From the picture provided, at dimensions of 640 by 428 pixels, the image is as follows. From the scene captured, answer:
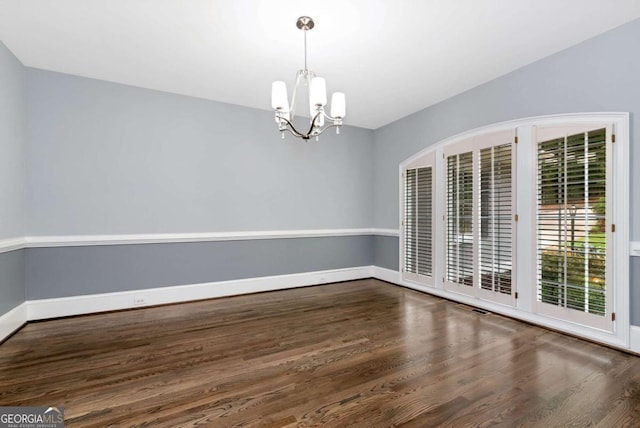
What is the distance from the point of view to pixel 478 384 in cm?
210

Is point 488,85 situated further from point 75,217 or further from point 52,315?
point 52,315

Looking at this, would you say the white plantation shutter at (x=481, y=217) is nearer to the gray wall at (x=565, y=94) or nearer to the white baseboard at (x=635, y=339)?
the gray wall at (x=565, y=94)

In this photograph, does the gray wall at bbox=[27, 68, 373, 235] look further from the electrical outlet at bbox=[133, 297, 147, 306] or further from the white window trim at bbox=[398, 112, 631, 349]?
the white window trim at bbox=[398, 112, 631, 349]

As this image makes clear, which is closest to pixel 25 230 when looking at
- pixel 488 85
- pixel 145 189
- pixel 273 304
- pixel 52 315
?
pixel 52 315

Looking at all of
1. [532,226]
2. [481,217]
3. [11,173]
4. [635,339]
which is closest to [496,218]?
[481,217]

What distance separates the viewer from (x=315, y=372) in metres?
2.26

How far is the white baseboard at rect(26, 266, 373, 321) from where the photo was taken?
3418 millimetres

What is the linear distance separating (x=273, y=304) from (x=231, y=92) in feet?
9.55

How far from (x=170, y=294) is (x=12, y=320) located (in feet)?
4.84

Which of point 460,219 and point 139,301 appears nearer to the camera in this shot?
point 139,301

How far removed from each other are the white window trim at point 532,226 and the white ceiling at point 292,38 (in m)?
0.75

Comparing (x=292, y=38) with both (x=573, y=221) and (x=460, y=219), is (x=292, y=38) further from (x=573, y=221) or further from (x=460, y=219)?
(x=573, y=221)

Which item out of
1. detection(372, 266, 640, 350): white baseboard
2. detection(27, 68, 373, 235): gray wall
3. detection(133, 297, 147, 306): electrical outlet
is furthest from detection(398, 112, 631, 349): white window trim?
detection(133, 297, 147, 306): electrical outlet

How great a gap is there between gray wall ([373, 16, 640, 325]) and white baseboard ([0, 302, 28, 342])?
210 inches
